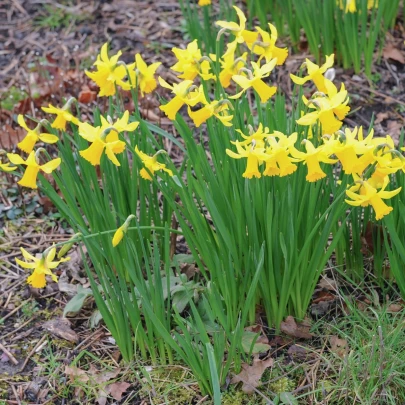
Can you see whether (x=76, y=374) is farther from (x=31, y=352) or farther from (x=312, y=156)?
(x=312, y=156)

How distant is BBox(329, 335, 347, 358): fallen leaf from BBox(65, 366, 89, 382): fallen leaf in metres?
0.86

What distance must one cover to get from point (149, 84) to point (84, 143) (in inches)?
14.0

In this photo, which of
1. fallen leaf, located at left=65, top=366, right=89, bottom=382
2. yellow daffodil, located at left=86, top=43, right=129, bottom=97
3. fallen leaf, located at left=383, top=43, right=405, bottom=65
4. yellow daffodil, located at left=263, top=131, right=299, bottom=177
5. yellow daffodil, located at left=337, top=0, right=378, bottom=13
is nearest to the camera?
yellow daffodil, located at left=263, top=131, right=299, bottom=177

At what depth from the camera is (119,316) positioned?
2283 millimetres

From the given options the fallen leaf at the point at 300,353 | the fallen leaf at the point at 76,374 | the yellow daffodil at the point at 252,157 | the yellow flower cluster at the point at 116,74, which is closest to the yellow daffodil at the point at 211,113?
the yellow daffodil at the point at 252,157

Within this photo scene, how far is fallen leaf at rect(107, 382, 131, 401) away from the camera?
90.2 inches

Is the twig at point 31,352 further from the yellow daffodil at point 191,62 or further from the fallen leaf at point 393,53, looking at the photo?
the fallen leaf at point 393,53

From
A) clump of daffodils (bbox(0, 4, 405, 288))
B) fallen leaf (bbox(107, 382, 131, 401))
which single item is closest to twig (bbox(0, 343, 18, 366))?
fallen leaf (bbox(107, 382, 131, 401))

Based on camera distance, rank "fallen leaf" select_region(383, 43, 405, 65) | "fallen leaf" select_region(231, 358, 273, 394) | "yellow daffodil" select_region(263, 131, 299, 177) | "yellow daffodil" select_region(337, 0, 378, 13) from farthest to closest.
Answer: "fallen leaf" select_region(383, 43, 405, 65) → "yellow daffodil" select_region(337, 0, 378, 13) → "fallen leaf" select_region(231, 358, 273, 394) → "yellow daffodil" select_region(263, 131, 299, 177)

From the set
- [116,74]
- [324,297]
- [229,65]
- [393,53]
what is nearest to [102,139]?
[116,74]

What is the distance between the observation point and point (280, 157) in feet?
6.52

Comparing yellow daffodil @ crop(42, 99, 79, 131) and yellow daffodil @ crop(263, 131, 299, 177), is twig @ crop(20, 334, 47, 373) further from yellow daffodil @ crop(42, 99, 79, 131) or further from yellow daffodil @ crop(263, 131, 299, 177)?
yellow daffodil @ crop(263, 131, 299, 177)

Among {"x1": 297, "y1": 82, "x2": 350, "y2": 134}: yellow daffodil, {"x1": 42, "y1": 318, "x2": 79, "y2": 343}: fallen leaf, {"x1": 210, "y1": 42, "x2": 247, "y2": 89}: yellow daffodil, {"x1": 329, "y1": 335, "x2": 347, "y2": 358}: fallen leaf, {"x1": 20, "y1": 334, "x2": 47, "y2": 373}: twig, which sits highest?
{"x1": 210, "y1": 42, "x2": 247, "y2": 89}: yellow daffodil

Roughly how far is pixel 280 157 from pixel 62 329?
114cm
